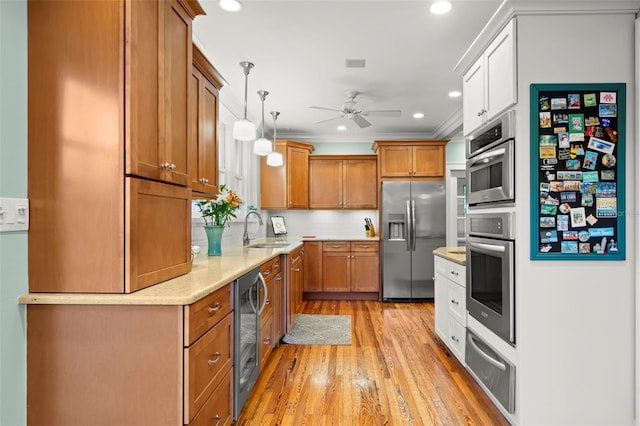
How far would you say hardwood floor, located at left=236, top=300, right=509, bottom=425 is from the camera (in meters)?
2.29

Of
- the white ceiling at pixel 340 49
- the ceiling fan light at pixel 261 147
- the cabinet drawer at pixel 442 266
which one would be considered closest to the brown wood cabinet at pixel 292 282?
the ceiling fan light at pixel 261 147

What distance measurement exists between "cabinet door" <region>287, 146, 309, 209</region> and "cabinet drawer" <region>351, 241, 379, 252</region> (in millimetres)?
994

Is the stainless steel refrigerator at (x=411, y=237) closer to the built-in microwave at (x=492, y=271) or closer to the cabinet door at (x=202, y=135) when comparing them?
the built-in microwave at (x=492, y=271)

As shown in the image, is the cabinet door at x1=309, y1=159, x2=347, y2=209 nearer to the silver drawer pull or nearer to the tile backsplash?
the tile backsplash

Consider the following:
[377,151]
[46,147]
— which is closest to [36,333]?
[46,147]

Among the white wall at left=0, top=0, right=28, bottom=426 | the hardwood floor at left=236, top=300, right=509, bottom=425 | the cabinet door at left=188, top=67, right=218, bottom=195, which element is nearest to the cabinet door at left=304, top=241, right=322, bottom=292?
the hardwood floor at left=236, top=300, right=509, bottom=425

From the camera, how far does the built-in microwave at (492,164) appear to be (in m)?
2.12

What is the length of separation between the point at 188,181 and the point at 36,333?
3.06 ft

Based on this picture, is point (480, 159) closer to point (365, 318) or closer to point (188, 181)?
point (188, 181)

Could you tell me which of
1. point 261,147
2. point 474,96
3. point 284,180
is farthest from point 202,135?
point 284,180

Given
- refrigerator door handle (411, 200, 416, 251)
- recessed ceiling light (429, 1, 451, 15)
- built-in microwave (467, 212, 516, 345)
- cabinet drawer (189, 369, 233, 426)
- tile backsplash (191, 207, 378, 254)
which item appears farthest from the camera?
tile backsplash (191, 207, 378, 254)

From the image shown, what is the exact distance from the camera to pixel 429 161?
18.6 ft

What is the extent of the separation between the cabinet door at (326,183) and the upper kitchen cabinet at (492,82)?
3.30 metres

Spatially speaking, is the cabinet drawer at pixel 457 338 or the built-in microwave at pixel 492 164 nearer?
the built-in microwave at pixel 492 164
